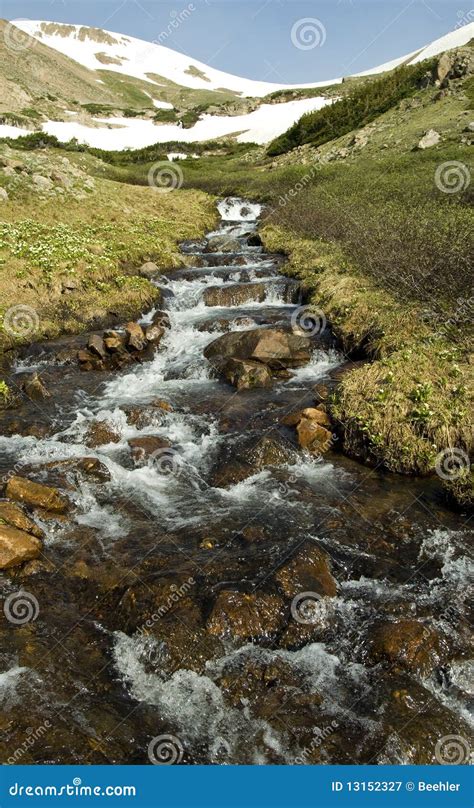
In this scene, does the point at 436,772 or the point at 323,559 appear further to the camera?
the point at 323,559

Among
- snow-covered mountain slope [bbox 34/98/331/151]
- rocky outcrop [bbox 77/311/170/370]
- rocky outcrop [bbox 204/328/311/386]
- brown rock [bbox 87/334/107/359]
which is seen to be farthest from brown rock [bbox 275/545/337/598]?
snow-covered mountain slope [bbox 34/98/331/151]

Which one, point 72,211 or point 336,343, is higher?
point 72,211

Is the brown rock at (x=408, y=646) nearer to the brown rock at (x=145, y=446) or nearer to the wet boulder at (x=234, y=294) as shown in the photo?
the brown rock at (x=145, y=446)

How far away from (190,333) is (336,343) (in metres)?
5.28

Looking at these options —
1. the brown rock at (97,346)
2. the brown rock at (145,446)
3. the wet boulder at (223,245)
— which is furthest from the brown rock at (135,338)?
the wet boulder at (223,245)

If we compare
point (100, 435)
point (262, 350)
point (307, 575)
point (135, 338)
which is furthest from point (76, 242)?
point (307, 575)

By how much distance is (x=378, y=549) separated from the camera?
8203mm

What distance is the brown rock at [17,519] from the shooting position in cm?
812

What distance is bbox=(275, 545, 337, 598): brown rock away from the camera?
726cm

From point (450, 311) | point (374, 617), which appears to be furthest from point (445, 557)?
point (450, 311)

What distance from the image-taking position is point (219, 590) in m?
7.21

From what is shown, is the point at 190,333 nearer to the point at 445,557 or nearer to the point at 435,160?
the point at 445,557

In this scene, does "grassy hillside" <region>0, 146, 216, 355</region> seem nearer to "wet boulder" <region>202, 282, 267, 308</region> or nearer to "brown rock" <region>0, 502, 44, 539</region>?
"wet boulder" <region>202, 282, 267, 308</region>

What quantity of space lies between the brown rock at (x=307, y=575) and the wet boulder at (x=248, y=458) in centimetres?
270
